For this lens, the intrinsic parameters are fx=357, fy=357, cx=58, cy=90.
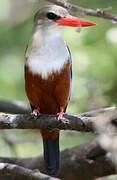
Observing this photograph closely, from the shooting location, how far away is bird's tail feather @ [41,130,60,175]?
436 cm

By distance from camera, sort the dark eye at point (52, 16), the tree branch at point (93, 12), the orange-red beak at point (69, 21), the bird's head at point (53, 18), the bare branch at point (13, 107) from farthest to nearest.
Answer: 1. the bare branch at point (13, 107)
2. the dark eye at point (52, 16)
3. the bird's head at point (53, 18)
4. the orange-red beak at point (69, 21)
5. the tree branch at point (93, 12)

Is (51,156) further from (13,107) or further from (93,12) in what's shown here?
(93,12)

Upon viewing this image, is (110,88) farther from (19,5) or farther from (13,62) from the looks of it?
(19,5)

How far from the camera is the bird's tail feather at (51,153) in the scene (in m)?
4.36

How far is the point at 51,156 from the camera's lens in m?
4.46

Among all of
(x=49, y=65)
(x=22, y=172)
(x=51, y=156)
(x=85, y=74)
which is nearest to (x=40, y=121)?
(x=22, y=172)

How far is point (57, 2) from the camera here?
114 inches

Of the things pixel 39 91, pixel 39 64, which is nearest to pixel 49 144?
pixel 39 91

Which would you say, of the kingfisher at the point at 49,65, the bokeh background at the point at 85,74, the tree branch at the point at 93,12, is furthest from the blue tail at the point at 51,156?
the tree branch at the point at 93,12

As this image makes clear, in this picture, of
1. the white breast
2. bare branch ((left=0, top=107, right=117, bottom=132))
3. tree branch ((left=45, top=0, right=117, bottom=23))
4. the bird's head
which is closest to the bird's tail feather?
the white breast

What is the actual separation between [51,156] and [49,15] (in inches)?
68.0

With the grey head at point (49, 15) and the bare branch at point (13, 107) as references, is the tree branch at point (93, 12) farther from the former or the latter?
the bare branch at point (13, 107)

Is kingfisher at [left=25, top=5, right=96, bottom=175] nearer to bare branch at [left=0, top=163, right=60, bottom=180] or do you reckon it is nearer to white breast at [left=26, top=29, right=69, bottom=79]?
white breast at [left=26, top=29, right=69, bottom=79]

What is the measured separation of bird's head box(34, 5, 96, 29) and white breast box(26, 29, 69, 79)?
0.12 metres
